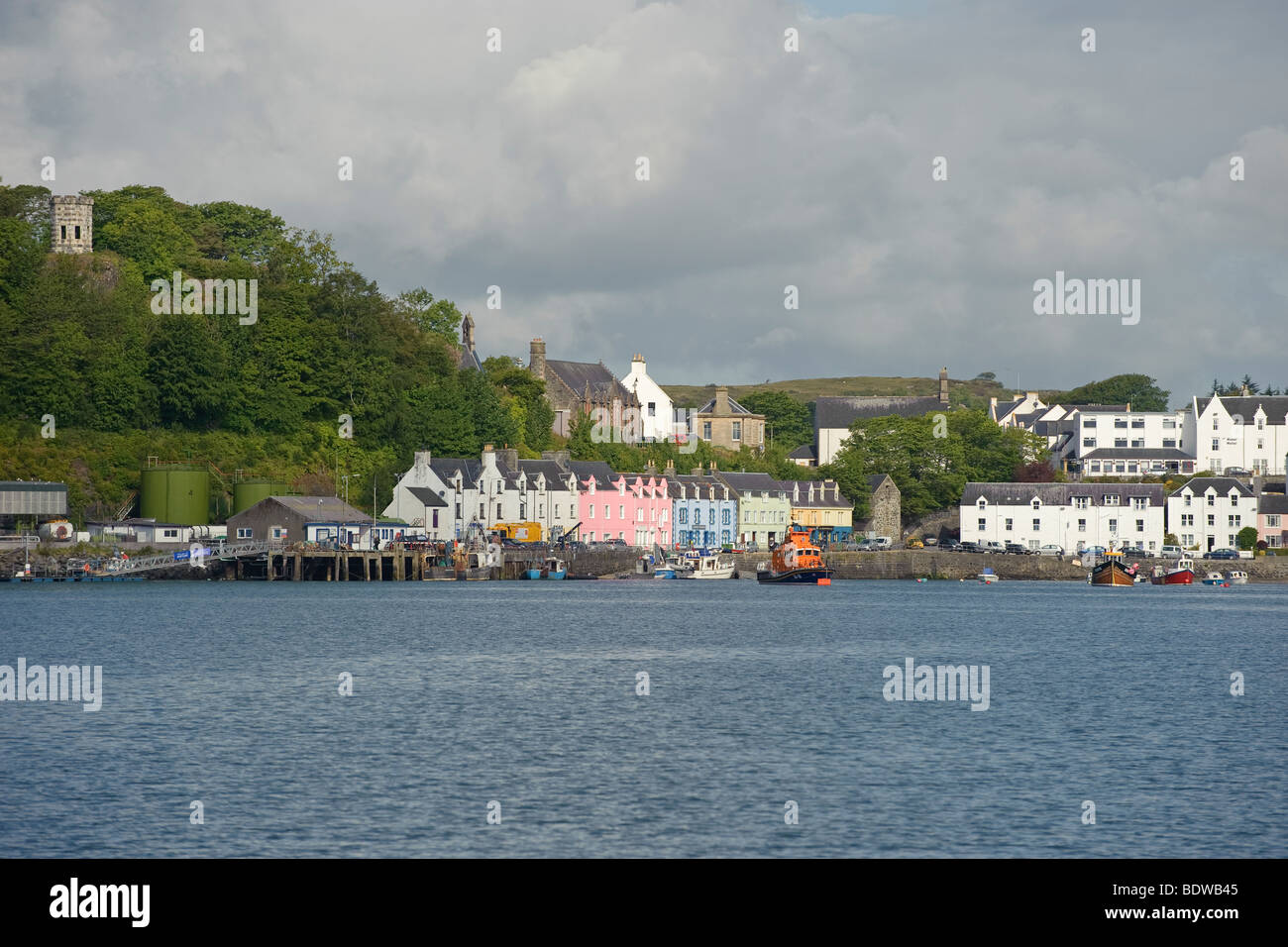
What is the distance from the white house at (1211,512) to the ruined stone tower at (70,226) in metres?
91.8

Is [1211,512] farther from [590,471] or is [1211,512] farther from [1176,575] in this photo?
[590,471]

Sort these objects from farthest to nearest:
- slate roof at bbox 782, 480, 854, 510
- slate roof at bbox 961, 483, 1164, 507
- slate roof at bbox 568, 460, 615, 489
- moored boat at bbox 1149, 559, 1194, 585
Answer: slate roof at bbox 782, 480, 854, 510 → slate roof at bbox 961, 483, 1164, 507 → slate roof at bbox 568, 460, 615, 489 → moored boat at bbox 1149, 559, 1194, 585

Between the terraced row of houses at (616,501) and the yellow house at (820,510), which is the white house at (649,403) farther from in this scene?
the yellow house at (820,510)

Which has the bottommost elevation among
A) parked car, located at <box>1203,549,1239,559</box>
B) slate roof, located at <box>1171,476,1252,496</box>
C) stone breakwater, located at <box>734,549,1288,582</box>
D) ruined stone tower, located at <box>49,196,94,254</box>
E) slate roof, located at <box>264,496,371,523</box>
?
stone breakwater, located at <box>734,549,1288,582</box>

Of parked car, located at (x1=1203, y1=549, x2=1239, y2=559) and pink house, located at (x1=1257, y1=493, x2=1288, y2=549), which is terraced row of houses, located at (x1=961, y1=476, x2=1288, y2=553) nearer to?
pink house, located at (x1=1257, y1=493, x2=1288, y2=549)

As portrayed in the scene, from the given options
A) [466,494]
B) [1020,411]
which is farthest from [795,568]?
[1020,411]

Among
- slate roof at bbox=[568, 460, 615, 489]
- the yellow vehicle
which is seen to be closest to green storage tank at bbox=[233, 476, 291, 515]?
the yellow vehicle

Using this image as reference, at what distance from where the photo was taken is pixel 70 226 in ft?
414

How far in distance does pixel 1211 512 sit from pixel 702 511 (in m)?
41.9

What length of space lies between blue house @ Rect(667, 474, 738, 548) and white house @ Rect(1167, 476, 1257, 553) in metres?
36.4

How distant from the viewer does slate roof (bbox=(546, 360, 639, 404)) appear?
141m

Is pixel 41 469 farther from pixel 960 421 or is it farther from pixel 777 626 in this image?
pixel 960 421

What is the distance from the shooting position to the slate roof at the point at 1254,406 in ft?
467
